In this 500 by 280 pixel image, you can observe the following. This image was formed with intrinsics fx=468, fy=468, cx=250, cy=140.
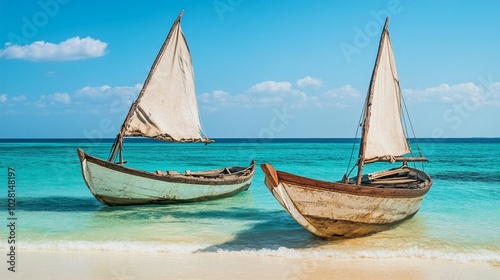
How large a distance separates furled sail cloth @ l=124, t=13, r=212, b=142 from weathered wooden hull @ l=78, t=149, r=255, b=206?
183 centimetres

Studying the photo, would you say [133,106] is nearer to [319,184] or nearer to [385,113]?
[385,113]

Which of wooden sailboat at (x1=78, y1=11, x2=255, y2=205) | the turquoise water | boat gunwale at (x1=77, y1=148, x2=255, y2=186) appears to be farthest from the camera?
wooden sailboat at (x1=78, y1=11, x2=255, y2=205)

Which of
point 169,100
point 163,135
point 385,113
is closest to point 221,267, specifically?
point 385,113

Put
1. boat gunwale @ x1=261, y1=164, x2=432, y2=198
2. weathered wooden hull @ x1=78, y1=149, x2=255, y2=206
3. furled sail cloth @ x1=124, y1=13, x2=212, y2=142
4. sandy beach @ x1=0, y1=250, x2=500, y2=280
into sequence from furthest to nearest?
furled sail cloth @ x1=124, y1=13, x2=212, y2=142 → weathered wooden hull @ x1=78, y1=149, x2=255, y2=206 → boat gunwale @ x1=261, y1=164, x2=432, y2=198 → sandy beach @ x1=0, y1=250, x2=500, y2=280

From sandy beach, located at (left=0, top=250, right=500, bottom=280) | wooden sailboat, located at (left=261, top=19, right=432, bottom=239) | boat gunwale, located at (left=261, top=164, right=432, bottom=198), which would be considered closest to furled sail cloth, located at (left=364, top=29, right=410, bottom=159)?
wooden sailboat, located at (left=261, top=19, right=432, bottom=239)

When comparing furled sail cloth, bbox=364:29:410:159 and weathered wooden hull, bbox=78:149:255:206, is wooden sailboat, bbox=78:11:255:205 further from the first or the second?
furled sail cloth, bbox=364:29:410:159

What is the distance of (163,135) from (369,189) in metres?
9.72

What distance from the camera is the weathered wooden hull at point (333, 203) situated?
9.94m

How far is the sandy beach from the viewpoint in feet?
29.8

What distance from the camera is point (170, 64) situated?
18641 millimetres

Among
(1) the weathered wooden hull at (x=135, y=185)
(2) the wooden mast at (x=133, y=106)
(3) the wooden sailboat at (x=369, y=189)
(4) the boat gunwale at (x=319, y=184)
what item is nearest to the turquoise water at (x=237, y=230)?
(1) the weathered wooden hull at (x=135, y=185)

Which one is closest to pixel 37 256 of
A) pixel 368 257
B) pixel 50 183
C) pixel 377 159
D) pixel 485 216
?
pixel 368 257

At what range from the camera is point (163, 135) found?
17969mm

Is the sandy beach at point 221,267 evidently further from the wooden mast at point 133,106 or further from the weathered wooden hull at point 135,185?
the wooden mast at point 133,106
